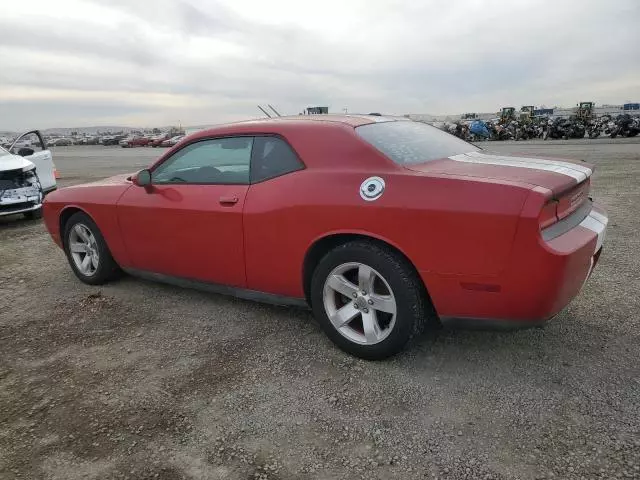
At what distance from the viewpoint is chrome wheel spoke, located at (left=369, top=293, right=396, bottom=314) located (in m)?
2.89

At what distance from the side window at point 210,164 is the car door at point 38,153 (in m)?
6.62

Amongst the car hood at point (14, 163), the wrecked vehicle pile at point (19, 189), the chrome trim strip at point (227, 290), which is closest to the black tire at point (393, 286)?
the chrome trim strip at point (227, 290)

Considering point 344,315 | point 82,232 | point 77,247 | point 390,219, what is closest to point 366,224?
point 390,219

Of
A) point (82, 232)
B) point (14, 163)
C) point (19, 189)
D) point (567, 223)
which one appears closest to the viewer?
point (567, 223)

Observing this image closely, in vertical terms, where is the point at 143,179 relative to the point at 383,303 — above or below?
above

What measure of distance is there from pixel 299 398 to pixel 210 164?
1.90 metres

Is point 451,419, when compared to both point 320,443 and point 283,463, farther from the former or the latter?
point 283,463

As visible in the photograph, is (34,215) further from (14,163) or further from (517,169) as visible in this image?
(517,169)

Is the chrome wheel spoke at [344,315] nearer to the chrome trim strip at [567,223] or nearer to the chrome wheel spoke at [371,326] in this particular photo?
the chrome wheel spoke at [371,326]

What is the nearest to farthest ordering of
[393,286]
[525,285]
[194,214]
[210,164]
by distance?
[525,285] < [393,286] < [194,214] < [210,164]

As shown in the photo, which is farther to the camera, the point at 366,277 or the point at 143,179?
the point at 143,179

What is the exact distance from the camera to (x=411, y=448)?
231 cm

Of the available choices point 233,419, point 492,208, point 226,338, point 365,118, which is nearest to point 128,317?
point 226,338

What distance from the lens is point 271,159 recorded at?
3391 mm
